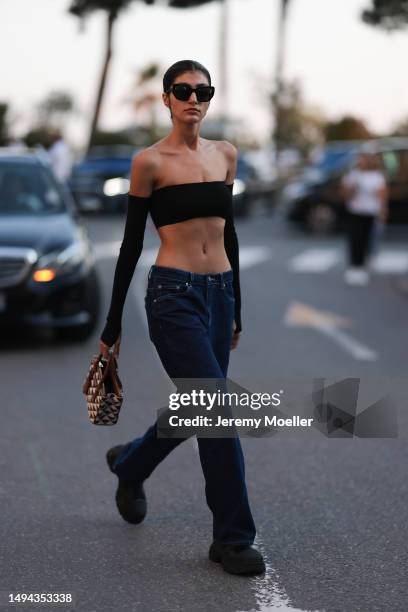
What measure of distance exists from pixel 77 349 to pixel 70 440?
3562mm

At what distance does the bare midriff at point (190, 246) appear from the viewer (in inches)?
197

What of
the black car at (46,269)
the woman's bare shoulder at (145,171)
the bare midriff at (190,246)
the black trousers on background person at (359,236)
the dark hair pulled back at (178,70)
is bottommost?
the black trousers on background person at (359,236)

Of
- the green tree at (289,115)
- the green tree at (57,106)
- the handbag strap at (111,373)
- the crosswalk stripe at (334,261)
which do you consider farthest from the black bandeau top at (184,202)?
the green tree at (57,106)

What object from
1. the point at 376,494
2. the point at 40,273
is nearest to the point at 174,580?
the point at 376,494

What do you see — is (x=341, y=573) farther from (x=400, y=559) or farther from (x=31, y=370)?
(x=31, y=370)

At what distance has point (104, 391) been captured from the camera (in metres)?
5.06

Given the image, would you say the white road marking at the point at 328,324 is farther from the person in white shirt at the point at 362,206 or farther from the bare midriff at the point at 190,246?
the bare midriff at the point at 190,246

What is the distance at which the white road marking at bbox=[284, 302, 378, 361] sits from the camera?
1111cm

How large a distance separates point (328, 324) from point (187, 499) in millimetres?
7070

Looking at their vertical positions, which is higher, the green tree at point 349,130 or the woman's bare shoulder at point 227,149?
the woman's bare shoulder at point 227,149

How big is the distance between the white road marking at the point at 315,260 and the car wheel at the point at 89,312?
8237mm

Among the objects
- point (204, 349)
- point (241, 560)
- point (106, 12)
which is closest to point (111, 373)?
point (204, 349)

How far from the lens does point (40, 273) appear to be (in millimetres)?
10594

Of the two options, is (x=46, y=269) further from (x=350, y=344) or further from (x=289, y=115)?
(x=289, y=115)
